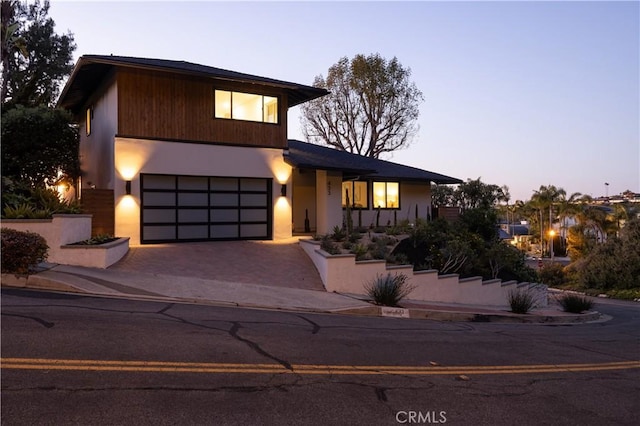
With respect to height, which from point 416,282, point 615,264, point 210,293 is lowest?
point 615,264

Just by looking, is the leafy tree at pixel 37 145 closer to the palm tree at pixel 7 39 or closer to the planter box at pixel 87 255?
the palm tree at pixel 7 39

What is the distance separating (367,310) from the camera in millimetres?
13172

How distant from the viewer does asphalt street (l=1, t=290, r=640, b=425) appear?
5344 millimetres

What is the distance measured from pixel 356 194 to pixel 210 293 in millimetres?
16220

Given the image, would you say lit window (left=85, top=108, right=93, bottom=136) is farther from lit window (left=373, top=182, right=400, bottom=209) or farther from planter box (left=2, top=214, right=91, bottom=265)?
lit window (left=373, top=182, right=400, bottom=209)

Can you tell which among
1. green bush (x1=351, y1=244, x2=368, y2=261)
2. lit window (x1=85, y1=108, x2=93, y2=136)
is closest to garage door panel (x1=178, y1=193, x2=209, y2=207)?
green bush (x1=351, y1=244, x2=368, y2=261)

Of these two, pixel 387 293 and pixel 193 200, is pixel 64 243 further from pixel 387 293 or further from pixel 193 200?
pixel 387 293

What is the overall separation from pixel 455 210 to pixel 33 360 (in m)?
26.1

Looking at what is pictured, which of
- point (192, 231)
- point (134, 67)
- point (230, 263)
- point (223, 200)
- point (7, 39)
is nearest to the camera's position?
point (230, 263)

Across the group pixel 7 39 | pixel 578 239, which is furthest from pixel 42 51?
pixel 578 239

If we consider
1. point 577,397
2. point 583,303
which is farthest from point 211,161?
point 577,397

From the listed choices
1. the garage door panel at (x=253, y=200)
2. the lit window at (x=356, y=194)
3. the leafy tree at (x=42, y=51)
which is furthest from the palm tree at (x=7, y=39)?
the lit window at (x=356, y=194)

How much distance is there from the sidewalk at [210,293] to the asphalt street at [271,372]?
0.88m

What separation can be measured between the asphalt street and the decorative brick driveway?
166 inches
